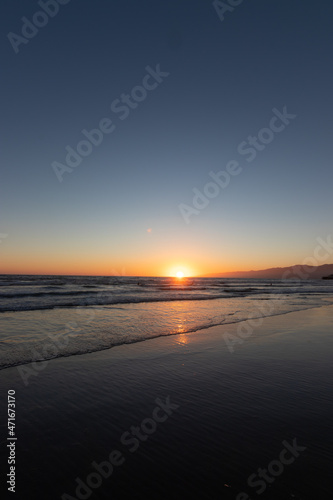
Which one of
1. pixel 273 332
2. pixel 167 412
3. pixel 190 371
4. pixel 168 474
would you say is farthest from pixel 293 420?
pixel 273 332

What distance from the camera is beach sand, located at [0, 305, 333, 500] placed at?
116 inches

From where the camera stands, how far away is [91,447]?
141 inches

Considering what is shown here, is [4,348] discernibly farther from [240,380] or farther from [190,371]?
[240,380]

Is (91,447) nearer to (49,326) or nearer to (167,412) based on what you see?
(167,412)

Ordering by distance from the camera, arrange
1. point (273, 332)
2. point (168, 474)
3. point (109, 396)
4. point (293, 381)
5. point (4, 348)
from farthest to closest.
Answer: point (273, 332), point (4, 348), point (293, 381), point (109, 396), point (168, 474)

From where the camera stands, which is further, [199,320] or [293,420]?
[199,320]

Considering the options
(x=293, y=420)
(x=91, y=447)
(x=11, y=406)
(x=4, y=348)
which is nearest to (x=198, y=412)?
(x=293, y=420)

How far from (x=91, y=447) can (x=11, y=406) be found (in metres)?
2.06

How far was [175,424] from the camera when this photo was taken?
13.8 ft

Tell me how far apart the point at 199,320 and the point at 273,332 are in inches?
166

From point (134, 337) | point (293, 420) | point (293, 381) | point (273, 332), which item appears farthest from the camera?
point (273, 332)

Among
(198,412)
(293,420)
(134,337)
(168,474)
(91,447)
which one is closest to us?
(168,474)

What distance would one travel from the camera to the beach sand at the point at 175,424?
2.94 m

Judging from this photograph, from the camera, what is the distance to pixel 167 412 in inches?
181
